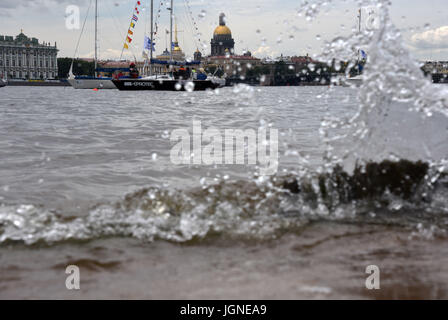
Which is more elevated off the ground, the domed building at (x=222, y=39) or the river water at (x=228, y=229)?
the domed building at (x=222, y=39)

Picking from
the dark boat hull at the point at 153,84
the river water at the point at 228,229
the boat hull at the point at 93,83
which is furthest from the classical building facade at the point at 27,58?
the river water at the point at 228,229

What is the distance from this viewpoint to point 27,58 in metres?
132

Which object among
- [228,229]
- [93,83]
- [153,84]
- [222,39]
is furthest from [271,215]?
[222,39]

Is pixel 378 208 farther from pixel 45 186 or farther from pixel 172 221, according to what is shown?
pixel 45 186

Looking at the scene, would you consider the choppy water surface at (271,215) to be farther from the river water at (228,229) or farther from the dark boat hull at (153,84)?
the dark boat hull at (153,84)

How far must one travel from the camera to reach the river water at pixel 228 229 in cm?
260

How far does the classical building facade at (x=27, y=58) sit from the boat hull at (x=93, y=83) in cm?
7505

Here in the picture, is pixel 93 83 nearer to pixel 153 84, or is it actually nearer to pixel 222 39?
pixel 153 84

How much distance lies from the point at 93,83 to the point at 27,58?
82.9m

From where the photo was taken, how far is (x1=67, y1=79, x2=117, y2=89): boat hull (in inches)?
2287

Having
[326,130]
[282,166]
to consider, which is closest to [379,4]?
[326,130]

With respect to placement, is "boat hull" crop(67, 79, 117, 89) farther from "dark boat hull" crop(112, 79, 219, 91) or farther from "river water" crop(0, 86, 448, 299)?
"river water" crop(0, 86, 448, 299)

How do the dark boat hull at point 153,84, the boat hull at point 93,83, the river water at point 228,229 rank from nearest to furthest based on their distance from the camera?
the river water at point 228,229 < the dark boat hull at point 153,84 < the boat hull at point 93,83

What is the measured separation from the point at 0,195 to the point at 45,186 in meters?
0.47
